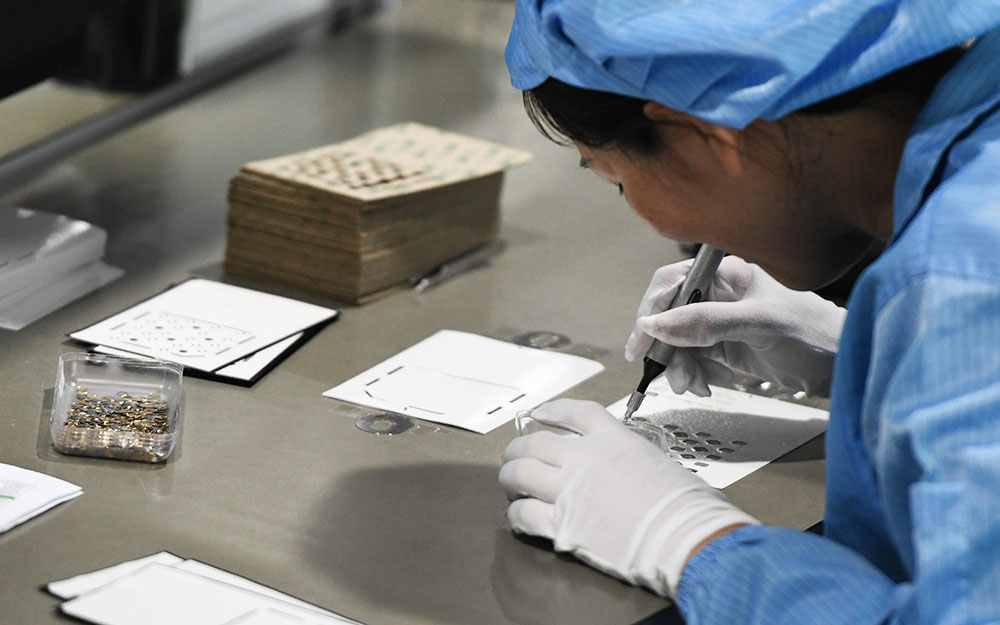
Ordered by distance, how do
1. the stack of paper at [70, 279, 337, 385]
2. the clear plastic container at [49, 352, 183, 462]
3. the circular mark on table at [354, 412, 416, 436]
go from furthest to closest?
the stack of paper at [70, 279, 337, 385] < the circular mark on table at [354, 412, 416, 436] < the clear plastic container at [49, 352, 183, 462]

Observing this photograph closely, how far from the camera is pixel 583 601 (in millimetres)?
1029

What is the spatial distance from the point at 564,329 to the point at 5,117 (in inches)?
50.4

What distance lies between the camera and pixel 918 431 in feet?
2.65

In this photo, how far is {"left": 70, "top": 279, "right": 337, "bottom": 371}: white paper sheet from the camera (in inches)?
56.5

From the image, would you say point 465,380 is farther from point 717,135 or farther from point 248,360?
point 717,135

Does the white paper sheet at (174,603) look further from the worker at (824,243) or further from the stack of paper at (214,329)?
the stack of paper at (214,329)

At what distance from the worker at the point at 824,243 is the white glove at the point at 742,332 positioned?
20 centimetres

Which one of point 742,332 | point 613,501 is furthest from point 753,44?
point 742,332

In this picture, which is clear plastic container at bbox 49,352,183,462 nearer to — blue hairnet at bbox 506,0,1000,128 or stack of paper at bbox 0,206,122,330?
stack of paper at bbox 0,206,122,330

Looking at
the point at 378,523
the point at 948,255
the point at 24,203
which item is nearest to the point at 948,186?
the point at 948,255

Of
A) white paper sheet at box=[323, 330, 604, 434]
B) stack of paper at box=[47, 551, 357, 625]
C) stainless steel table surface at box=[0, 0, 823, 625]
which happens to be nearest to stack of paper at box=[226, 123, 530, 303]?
stainless steel table surface at box=[0, 0, 823, 625]

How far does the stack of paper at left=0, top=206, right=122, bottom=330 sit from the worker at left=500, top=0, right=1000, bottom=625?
663mm

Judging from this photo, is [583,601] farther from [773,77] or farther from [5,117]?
[5,117]

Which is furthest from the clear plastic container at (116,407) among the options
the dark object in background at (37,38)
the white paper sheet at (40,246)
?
the dark object in background at (37,38)
